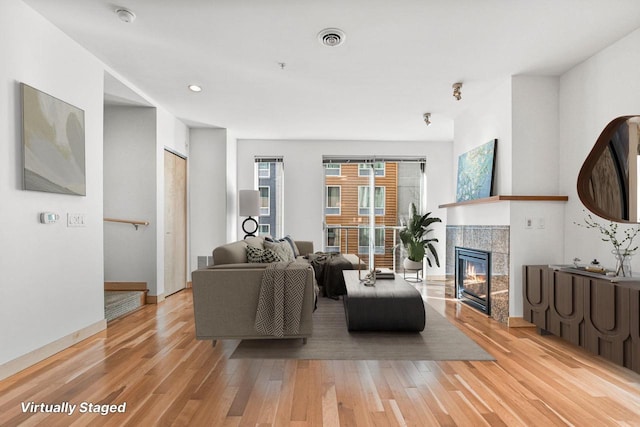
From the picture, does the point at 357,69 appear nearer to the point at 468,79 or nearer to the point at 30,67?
the point at 468,79

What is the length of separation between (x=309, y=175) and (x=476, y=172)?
3.11m

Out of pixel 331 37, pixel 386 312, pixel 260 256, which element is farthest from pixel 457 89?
pixel 260 256

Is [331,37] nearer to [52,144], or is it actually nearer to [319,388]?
[52,144]

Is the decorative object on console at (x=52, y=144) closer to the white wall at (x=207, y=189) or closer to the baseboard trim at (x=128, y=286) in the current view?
the baseboard trim at (x=128, y=286)

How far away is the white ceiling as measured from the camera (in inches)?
93.7

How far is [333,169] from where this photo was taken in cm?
650

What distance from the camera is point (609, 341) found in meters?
2.41

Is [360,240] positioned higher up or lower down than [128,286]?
higher up

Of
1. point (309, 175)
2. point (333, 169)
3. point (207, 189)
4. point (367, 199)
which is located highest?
point (333, 169)

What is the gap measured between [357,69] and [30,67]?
262 cm

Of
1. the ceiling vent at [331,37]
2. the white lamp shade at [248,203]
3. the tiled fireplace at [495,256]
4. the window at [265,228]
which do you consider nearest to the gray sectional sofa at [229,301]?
the ceiling vent at [331,37]

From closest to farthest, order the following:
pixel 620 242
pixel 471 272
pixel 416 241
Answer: pixel 620 242 → pixel 471 272 → pixel 416 241

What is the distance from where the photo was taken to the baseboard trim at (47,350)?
2.25 meters

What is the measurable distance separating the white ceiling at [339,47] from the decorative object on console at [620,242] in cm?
153
